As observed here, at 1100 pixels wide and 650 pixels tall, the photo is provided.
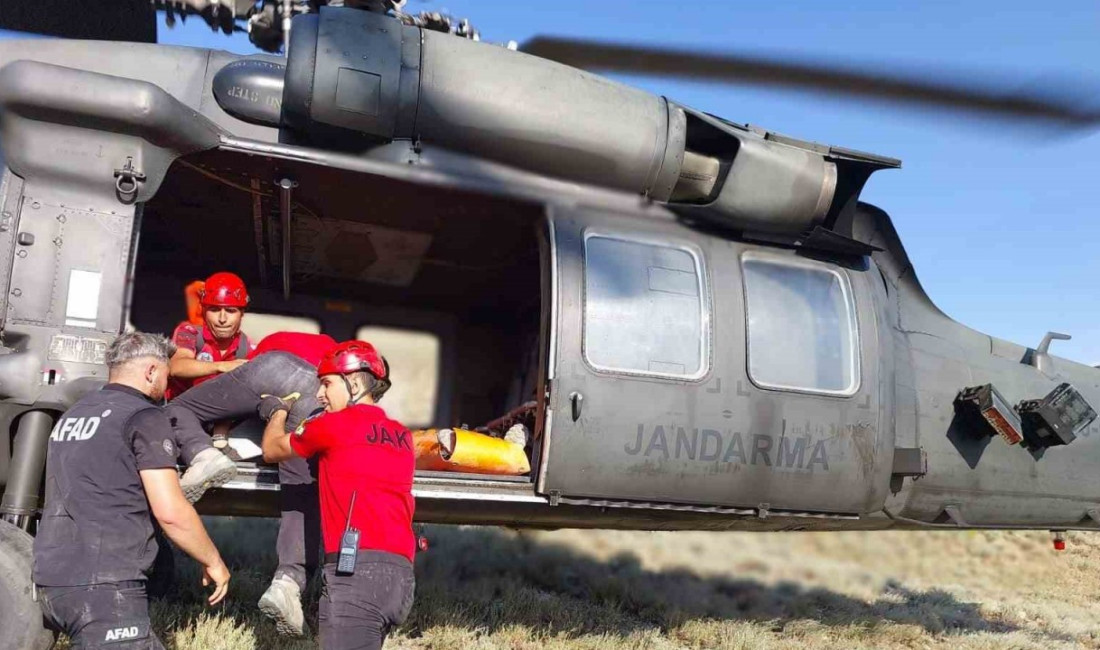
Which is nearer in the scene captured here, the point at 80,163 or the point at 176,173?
the point at 80,163

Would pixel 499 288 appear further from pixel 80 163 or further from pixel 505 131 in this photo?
pixel 80 163

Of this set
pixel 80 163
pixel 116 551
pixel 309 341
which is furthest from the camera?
pixel 309 341

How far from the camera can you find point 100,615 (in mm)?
2953

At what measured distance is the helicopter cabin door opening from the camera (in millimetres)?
5270

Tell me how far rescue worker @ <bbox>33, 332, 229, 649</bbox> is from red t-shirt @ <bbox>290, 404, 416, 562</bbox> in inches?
19.1

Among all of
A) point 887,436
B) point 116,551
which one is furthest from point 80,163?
point 887,436

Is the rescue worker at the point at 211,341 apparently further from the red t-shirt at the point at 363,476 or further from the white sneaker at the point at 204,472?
the red t-shirt at the point at 363,476

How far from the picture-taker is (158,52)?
454cm

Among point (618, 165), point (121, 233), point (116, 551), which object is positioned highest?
point (618, 165)

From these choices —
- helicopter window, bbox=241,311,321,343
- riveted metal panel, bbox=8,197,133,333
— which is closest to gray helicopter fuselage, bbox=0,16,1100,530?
riveted metal panel, bbox=8,197,133,333

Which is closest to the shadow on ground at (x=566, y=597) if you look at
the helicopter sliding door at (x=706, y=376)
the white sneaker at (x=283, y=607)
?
the white sneaker at (x=283, y=607)

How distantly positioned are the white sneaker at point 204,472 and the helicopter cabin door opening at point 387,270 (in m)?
0.68

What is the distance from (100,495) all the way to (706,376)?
313cm

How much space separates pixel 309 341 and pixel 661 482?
2.33m
